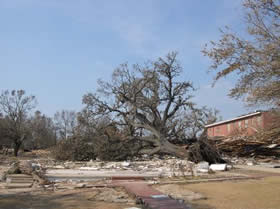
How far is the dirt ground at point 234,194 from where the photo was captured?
19.2 ft

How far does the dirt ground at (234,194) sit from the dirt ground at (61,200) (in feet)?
5.21

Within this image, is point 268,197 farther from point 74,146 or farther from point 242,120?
point 242,120

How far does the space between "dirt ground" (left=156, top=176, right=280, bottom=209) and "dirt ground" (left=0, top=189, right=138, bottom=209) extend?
159 cm

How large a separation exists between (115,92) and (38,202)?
17839 mm

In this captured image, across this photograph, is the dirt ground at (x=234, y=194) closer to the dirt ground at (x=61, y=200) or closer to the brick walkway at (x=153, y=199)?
the brick walkway at (x=153, y=199)

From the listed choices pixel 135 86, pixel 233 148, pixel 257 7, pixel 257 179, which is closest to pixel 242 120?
pixel 233 148

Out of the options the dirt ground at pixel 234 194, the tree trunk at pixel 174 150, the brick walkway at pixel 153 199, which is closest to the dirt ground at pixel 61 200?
the brick walkway at pixel 153 199

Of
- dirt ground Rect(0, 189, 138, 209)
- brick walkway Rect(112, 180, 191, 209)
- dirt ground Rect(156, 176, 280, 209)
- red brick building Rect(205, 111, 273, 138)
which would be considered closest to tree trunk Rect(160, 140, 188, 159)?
red brick building Rect(205, 111, 273, 138)

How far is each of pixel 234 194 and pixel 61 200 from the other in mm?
4177

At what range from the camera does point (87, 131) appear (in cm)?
2047

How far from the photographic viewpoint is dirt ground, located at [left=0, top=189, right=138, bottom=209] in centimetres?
→ 573

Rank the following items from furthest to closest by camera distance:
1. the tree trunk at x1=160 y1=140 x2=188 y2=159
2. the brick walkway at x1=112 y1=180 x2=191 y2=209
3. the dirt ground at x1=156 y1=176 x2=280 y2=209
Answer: the tree trunk at x1=160 y1=140 x2=188 y2=159 → the dirt ground at x1=156 y1=176 x2=280 y2=209 → the brick walkway at x1=112 y1=180 x2=191 y2=209

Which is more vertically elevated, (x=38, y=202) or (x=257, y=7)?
(x=257, y=7)

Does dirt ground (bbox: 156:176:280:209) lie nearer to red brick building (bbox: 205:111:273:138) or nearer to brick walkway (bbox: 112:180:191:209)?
brick walkway (bbox: 112:180:191:209)
